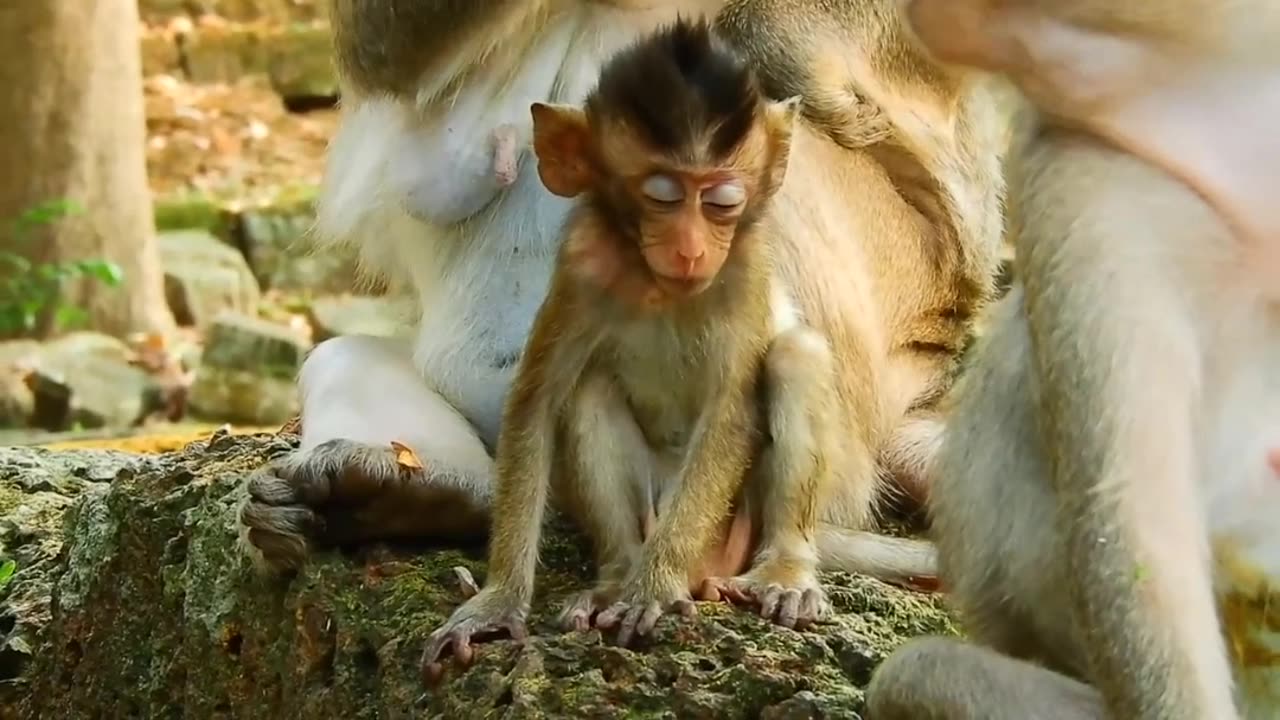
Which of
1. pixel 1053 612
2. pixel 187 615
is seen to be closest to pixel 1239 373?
pixel 1053 612

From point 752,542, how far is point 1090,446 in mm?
1152

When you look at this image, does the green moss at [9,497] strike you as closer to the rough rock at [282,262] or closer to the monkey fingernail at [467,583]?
the monkey fingernail at [467,583]

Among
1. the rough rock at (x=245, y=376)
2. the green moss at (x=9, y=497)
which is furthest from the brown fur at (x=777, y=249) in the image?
the rough rock at (x=245, y=376)

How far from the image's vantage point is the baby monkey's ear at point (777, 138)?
124 inches

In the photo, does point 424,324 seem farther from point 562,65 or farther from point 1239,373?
point 1239,373

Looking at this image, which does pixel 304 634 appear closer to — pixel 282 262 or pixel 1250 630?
pixel 1250 630

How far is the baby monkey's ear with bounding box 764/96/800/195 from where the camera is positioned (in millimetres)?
3150

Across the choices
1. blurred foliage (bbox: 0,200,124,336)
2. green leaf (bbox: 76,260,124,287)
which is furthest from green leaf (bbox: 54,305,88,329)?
green leaf (bbox: 76,260,124,287)

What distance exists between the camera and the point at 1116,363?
2158 millimetres

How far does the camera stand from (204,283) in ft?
38.1

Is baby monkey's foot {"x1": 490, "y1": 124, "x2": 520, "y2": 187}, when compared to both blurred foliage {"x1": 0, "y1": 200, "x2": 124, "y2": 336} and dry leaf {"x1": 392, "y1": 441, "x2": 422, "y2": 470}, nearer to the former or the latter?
dry leaf {"x1": 392, "y1": 441, "x2": 422, "y2": 470}

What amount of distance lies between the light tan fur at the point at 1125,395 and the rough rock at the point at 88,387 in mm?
8146

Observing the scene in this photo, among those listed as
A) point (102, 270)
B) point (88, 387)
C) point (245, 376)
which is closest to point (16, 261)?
point (102, 270)

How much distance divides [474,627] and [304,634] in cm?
63
